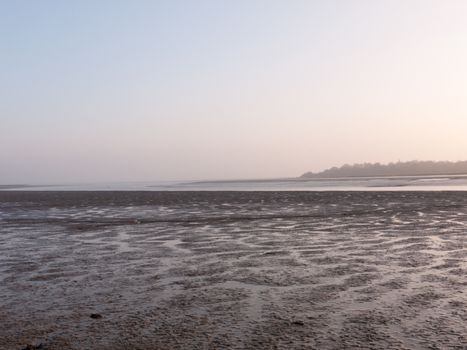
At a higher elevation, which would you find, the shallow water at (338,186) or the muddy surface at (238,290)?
the shallow water at (338,186)

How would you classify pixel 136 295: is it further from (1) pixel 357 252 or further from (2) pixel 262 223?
(2) pixel 262 223

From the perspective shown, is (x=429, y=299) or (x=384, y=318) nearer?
(x=384, y=318)

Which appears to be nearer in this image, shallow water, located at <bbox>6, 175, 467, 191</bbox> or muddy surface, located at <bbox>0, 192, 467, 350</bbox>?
muddy surface, located at <bbox>0, 192, 467, 350</bbox>

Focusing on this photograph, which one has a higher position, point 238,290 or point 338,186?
point 338,186

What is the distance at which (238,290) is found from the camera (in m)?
7.77

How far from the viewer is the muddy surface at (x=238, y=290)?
17.9 ft

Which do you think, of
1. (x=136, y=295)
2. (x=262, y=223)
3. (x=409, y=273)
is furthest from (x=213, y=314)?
(x=262, y=223)

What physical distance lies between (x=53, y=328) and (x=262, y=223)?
43.0ft

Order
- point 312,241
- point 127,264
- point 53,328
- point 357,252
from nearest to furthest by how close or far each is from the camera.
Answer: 1. point 53,328
2. point 127,264
3. point 357,252
4. point 312,241

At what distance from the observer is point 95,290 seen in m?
8.02

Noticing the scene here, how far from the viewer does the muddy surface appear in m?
5.45

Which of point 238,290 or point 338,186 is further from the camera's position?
point 338,186

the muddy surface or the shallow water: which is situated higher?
the shallow water

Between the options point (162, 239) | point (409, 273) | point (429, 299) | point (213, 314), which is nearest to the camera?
point (213, 314)
